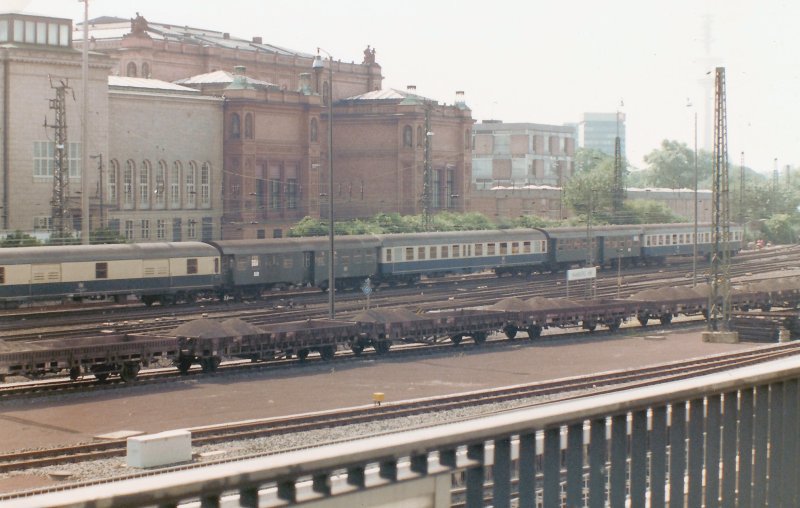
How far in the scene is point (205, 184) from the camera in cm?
7512

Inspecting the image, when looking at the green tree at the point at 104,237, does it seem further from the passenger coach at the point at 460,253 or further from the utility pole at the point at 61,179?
the passenger coach at the point at 460,253

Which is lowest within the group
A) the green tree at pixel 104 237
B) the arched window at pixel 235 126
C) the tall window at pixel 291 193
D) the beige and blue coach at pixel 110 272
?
the beige and blue coach at pixel 110 272

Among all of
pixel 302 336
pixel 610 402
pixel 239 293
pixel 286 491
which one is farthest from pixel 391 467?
pixel 239 293

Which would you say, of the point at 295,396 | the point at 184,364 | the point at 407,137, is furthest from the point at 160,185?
the point at 295,396

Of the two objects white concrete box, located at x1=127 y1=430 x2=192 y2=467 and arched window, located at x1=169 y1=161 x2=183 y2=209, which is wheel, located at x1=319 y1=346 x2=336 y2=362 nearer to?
white concrete box, located at x1=127 y1=430 x2=192 y2=467

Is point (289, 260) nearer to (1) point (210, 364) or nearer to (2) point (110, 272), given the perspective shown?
(2) point (110, 272)

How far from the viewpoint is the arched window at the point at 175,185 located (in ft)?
237

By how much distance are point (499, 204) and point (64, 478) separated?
3381 inches

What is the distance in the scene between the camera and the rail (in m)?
3.07

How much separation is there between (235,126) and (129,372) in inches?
1930

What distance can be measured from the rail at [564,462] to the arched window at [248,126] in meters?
72.1

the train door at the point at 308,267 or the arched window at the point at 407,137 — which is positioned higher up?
the arched window at the point at 407,137

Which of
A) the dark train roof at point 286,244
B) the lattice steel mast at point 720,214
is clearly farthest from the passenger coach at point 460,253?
the lattice steel mast at point 720,214

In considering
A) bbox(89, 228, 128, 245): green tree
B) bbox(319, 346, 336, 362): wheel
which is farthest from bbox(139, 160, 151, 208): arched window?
bbox(319, 346, 336, 362): wheel
